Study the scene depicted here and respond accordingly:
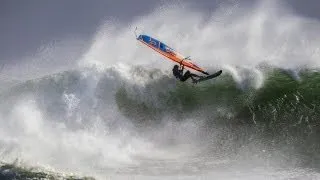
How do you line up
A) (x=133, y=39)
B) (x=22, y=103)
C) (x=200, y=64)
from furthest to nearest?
(x=133, y=39) → (x=200, y=64) → (x=22, y=103)

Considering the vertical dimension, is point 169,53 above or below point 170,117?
above

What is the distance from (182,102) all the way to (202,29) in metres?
8.81

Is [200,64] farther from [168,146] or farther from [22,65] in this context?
[22,65]

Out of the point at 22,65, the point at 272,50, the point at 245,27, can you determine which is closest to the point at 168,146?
the point at 272,50

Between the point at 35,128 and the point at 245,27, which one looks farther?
the point at 245,27

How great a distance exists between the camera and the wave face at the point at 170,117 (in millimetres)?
20875

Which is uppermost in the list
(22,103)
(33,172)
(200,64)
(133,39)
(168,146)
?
(133,39)

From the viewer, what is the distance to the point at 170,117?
2405 cm

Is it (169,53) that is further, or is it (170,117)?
(170,117)

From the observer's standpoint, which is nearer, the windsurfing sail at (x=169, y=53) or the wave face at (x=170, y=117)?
the wave face at (x=170, y=117)

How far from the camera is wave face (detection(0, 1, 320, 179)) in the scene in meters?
20.9

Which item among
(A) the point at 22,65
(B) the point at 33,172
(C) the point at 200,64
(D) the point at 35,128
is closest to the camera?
(B) the point at 33,172

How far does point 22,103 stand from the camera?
23.7 metres

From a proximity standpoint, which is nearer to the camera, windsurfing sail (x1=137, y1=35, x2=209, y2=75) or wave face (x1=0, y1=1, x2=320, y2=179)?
wave face (x1=0, y1=1, x2=320, y2=179)
